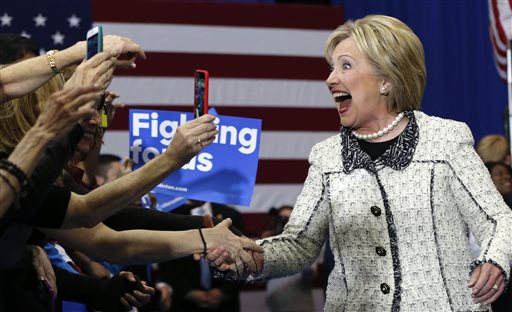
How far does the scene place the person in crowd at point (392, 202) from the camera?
268cm

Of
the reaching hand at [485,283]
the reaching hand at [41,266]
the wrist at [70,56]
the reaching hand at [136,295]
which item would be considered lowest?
the reaching hand at [136,295]

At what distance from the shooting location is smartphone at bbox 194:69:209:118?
2617 mm

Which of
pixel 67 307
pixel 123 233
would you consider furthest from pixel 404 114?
pixel 67 307

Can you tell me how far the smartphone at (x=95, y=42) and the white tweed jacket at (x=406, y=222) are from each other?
32.9 inches

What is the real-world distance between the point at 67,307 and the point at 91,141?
74cm

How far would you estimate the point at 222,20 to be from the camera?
6.89m

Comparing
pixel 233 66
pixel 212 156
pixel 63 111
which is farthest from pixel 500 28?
pixel 63 111

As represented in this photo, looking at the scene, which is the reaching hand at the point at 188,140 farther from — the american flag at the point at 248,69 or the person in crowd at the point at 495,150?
the american flag at the point at 248,69

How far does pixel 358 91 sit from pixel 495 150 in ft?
11.4

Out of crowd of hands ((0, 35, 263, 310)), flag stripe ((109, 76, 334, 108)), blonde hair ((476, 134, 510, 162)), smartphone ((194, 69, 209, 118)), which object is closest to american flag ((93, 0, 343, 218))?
flag stripe ((109, 76, 334, 108))

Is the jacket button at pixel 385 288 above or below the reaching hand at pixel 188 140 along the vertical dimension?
below

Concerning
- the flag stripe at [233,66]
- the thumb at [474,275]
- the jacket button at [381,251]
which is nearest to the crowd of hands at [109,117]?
the jacket button at [381,251]

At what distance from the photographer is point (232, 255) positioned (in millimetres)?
2822

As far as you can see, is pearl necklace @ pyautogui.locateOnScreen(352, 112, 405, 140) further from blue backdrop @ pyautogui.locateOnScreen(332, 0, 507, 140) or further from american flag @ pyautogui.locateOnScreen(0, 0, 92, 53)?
blue backdrop @ pyautogui.locateOnScreen(332, 0, 507, 140)
